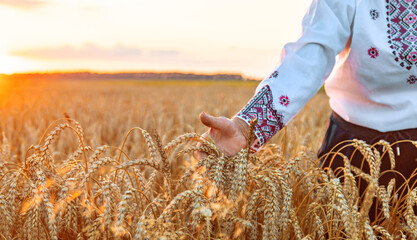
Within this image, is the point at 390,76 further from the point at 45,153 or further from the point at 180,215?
the point at 45,153

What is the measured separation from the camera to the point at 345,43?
56.0 inches

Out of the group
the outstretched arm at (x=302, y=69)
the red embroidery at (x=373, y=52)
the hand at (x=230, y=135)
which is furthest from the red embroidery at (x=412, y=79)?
the hand at (x=230, y=135)

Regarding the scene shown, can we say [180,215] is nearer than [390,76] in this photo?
Yes

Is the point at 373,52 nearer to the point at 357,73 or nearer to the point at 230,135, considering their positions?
the point at 357,73

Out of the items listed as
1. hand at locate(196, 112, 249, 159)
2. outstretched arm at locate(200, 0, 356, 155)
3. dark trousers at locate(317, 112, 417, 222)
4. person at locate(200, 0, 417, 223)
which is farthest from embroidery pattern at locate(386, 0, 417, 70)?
hand at locate(196, 112, 249, 159)

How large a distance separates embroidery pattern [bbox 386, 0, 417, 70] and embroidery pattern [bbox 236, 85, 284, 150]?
0.50 meters

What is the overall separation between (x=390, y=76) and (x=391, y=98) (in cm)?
9

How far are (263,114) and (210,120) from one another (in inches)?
10.4

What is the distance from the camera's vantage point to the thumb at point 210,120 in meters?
1.04

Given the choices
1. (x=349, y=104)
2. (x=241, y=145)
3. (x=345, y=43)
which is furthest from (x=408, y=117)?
(x=241, y=145)

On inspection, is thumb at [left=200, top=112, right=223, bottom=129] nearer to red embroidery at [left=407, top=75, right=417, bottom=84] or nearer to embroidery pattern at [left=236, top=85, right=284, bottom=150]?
embroidery pattern at [left=236, top=85, right=284, bottom=150]

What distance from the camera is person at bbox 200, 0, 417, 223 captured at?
4.27 feet

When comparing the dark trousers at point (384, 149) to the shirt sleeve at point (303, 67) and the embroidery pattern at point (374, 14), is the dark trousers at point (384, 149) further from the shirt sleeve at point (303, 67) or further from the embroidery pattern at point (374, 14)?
the embroidery pattern at point (374, 14)

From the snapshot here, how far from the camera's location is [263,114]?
1265 millimetres
